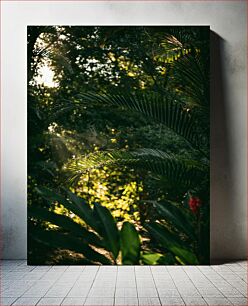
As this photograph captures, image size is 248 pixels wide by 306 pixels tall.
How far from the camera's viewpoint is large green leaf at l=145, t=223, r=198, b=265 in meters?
5.57

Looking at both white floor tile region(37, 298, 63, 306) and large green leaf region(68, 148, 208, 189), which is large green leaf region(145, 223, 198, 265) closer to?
large green leaf region(68, 148, 208, 189)

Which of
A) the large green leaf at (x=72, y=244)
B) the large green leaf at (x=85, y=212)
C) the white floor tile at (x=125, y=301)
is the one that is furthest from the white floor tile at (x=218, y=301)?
the large green leaf at (x=85, y=212)

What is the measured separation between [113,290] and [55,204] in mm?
1299

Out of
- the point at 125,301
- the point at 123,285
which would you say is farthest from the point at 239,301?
the point at 123,285

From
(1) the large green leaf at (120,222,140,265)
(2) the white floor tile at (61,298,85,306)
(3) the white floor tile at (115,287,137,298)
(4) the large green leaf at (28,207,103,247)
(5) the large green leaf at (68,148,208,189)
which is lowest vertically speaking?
(2) the white floor tile at (61,298,85,306)

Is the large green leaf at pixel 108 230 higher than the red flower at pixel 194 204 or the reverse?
the reverse

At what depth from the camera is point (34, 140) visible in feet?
18.7

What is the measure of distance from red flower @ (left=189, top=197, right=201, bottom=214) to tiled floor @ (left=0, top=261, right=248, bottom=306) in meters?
0.54

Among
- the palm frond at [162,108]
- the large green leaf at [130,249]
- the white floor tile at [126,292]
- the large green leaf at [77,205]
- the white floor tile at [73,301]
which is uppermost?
the palm frond at [162,108]

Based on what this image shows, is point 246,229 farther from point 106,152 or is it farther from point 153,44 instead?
point 153,44

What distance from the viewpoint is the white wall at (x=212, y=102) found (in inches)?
232

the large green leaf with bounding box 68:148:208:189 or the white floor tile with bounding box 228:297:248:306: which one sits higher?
the large green leaf with bounding box 68:148:208:189

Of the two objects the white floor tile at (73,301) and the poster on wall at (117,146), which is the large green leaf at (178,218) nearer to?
the poster on wall at (117,146)

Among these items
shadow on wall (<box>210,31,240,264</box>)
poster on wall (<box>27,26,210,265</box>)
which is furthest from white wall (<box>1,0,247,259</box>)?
poster on wall (<box>27,26,210,265</box>)
